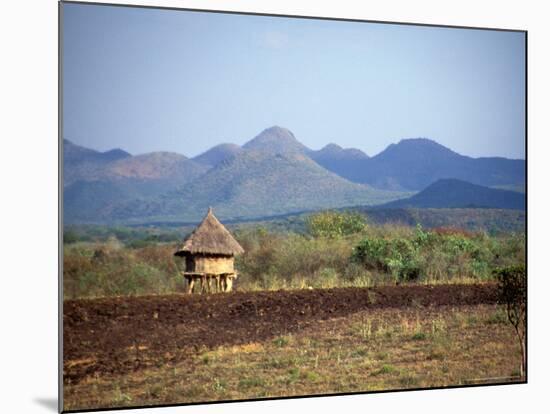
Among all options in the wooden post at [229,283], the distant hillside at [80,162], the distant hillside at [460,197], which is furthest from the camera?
the distant hillside at [460,197]

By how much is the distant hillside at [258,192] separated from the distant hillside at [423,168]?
142 mm

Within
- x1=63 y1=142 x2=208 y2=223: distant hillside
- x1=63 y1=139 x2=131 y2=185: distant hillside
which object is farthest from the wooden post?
x1=63 y1=139 x2=131 y2=185: distant hillside

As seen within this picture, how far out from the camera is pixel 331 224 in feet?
30.8

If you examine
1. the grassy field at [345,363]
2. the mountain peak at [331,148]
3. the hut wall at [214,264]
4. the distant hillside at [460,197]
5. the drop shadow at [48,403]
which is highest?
the mountain peak at [331,148]

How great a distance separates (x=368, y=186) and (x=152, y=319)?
249 cm

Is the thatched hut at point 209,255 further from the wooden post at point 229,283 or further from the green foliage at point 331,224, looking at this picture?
the green foliage at point 331,224

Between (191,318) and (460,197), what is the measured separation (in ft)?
9.85

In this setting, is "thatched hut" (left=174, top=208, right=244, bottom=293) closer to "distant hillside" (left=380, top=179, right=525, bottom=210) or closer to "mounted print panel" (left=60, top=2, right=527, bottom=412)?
"mounted print panel" (left=60, top=2, right=527, bottom=412)

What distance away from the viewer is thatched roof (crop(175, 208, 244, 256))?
352 inches

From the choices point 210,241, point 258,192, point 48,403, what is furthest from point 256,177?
point 48,403

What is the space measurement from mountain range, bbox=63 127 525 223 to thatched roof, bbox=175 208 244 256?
0.33ft

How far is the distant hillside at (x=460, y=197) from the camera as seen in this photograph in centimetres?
978

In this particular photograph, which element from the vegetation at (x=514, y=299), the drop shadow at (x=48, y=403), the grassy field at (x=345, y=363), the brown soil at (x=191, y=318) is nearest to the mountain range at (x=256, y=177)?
the brown soil at (x=191, y=318)

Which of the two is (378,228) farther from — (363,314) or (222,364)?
(222,364)
